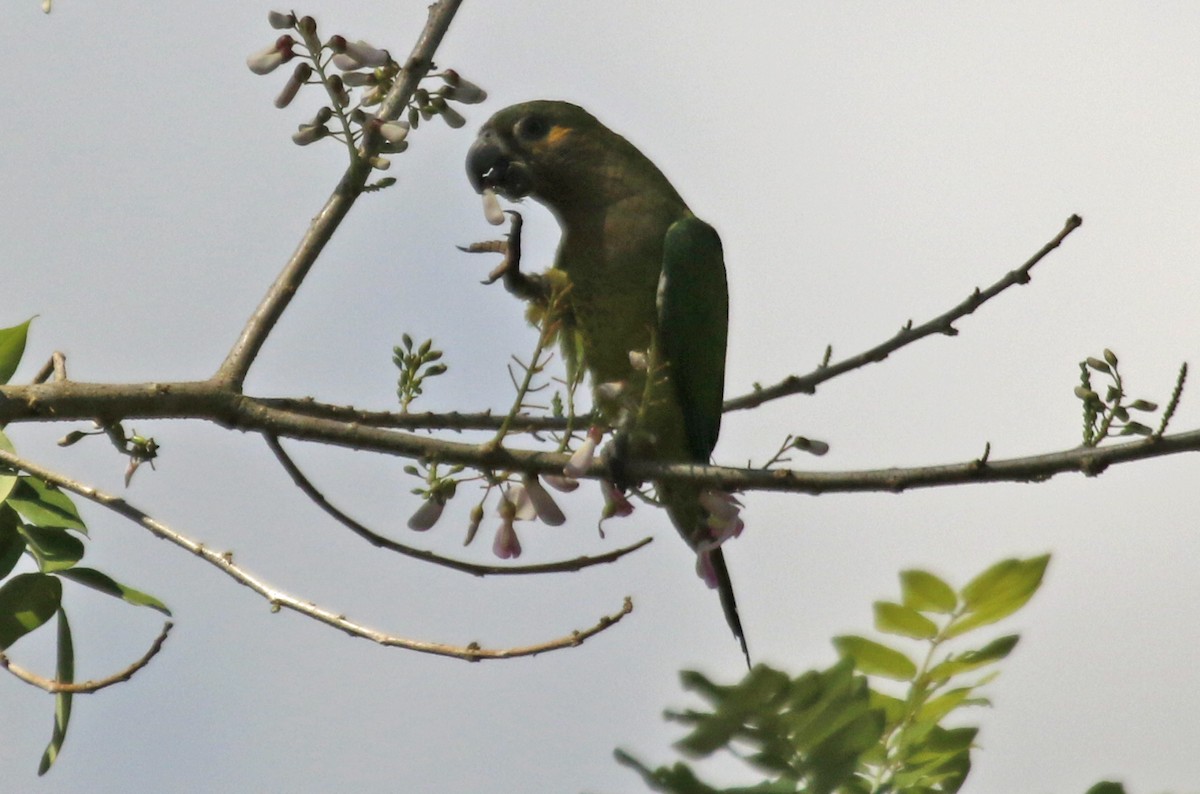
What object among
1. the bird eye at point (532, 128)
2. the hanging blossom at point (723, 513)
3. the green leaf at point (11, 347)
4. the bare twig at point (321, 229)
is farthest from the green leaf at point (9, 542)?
the bird eye at point (532, 128)

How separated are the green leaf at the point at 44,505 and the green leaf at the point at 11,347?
0.34m

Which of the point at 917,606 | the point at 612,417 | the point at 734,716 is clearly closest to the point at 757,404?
the point at 612,417

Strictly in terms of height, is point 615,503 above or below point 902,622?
above

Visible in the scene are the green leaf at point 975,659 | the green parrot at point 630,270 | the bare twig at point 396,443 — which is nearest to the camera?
the green leaf at point 975,659

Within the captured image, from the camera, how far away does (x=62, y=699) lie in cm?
270

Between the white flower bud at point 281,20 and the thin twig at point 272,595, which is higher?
the white flower bud at point 281,20

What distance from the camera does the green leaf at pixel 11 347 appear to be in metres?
3.11

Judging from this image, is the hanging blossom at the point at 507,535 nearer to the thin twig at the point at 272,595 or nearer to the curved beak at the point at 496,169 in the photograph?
the thin twig at the point at 272,595

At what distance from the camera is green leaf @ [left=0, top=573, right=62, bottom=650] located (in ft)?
8.93

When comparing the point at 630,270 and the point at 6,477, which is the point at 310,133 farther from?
the point at 630,270

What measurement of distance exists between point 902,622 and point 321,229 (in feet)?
6.77

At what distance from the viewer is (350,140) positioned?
3123 millimetres

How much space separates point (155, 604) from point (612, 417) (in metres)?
1.59

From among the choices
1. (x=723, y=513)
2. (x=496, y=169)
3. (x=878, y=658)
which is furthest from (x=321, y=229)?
(x=496, y=169)
